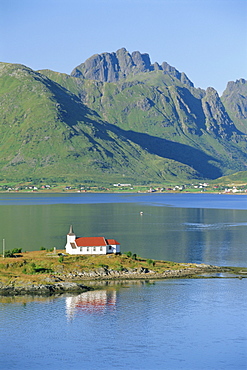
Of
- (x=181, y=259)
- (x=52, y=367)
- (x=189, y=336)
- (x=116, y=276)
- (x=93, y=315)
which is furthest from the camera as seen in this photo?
(x=181, y=259)

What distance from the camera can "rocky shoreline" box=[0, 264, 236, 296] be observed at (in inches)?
3981

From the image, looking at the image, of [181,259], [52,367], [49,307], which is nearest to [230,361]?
[52,367]

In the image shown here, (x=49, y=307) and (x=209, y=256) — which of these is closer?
(x=49, y=307)

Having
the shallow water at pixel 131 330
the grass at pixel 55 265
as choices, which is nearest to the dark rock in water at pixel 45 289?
the grass at pixel 55 265

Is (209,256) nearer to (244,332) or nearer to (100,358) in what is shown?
(244,332)

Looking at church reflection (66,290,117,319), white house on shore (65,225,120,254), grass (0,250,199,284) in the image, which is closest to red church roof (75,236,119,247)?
white house on shore (65,225,120,254)

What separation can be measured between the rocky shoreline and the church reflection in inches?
139

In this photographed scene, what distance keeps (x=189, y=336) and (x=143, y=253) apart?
66510 millimetres

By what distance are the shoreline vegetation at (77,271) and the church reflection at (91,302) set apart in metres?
3.76

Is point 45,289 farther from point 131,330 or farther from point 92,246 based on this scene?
point 131,330

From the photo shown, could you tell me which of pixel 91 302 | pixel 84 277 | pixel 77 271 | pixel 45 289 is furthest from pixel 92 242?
pixel 91 302

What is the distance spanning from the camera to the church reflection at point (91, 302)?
89.1 metres

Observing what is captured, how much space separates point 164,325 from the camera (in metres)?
83.5

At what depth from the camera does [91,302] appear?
9356cm
